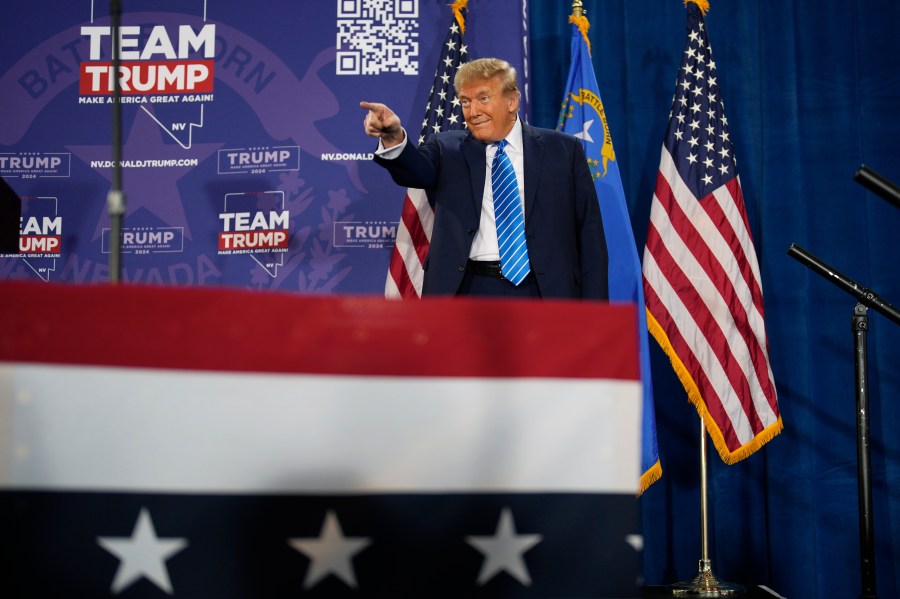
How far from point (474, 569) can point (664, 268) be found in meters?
2.53

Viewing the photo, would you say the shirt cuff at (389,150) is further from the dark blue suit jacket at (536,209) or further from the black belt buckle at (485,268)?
the black belt buckle at (485,268)

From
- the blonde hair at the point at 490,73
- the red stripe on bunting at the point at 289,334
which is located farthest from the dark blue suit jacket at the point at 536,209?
the red stripe on bunting at the point at 289,334

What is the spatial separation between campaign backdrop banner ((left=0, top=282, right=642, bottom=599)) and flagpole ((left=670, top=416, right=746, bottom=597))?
230cm

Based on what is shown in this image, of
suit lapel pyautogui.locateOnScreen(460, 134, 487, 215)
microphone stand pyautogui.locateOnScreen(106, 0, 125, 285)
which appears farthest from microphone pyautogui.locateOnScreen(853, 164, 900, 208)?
microphone stand pyautogui.locateOnScreen(106, 0, 125, 285)

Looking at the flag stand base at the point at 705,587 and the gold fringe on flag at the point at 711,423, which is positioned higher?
the gold fringe on flag at the point at 711,423

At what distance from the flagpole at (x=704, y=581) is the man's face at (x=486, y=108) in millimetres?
1429

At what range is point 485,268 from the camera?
2.89 metres

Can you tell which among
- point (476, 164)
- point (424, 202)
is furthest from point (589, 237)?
point (424, 202)

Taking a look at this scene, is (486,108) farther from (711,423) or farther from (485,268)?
(711,423)

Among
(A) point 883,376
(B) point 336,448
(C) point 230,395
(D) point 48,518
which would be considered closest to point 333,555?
(B) point 336,448

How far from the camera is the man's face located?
3.01 m

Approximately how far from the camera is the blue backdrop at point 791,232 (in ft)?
12.9

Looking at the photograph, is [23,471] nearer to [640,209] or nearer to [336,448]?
[336,448]

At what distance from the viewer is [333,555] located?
53.2 inches
